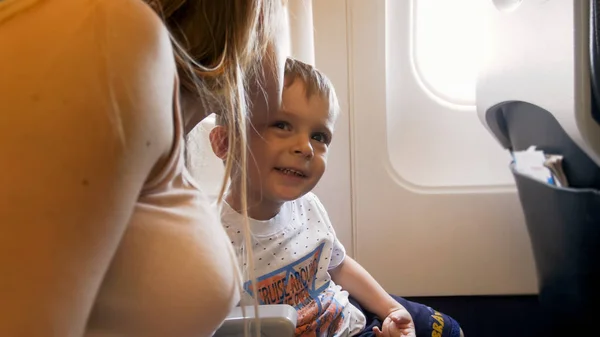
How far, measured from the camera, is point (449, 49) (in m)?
1.21

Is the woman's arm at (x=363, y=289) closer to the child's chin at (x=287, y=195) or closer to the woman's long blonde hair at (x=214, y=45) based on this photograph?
the child's chin at (x=287, y=195)

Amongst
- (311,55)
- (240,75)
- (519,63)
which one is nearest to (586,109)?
(519,63)

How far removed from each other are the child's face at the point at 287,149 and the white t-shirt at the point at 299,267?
66mm

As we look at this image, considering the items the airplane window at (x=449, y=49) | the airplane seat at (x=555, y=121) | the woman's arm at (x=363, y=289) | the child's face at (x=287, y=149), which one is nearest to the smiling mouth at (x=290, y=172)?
the child's face at (x=287, y=149)

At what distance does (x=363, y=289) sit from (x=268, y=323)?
0.48 meters

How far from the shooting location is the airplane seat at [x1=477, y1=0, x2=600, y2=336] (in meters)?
0.55

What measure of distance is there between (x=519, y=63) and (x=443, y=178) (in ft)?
1.57

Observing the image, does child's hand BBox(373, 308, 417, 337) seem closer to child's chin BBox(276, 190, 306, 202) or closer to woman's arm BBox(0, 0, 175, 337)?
child's chin BBox(276, 190, 306, 202)

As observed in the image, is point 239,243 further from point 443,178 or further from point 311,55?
point 443,178

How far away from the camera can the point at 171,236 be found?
0.40m

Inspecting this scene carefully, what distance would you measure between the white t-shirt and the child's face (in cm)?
7

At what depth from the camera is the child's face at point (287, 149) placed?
2.75 feet

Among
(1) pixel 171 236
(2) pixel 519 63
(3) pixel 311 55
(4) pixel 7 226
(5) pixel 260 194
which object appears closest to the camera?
(4) pixel 7 226

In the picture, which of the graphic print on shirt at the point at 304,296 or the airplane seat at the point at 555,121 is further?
the graphic print on shirt at the point at 304,296
